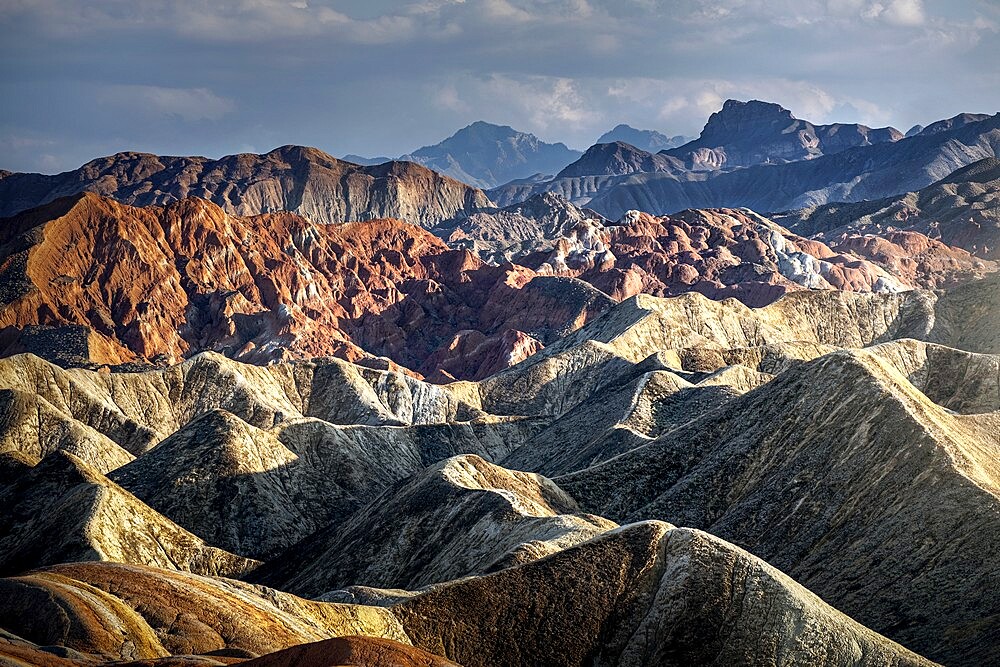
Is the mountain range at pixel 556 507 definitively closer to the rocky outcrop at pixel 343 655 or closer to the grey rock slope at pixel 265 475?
the grey rock slope at pixel 265 475

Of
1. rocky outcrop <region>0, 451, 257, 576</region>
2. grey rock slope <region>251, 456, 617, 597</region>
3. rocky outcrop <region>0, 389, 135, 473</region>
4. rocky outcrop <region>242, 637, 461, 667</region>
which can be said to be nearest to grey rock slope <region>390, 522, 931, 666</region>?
grey rock slope <region>251, 456, 617, 597</region>

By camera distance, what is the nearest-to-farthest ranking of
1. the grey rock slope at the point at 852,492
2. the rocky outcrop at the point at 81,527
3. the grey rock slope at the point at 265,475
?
the grey rock slope at the point at 852,492
the rocky outcrop at the point at 81,527
the grey rock slope at the point at 265,475

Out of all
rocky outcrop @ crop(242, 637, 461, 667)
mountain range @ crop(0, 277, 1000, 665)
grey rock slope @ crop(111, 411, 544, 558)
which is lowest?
grey rock slope @ crop(111, 411, 544, 558)

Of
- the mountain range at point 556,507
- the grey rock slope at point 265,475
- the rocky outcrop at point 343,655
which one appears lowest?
the grey rock slope at point 265,475

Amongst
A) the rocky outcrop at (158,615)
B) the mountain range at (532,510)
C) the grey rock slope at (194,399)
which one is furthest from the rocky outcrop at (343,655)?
the grey rock slope at (194,399)

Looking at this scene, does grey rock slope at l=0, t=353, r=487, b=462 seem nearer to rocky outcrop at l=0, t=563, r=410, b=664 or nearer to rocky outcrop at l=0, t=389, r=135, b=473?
rocky outcrop at l=0, t=389, r=135, b=473

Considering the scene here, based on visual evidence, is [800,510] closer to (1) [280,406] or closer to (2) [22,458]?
(2) [22,458]

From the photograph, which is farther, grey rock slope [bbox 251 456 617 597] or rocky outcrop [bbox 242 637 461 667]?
grey rock slope [bbox 251 456 617 597]
